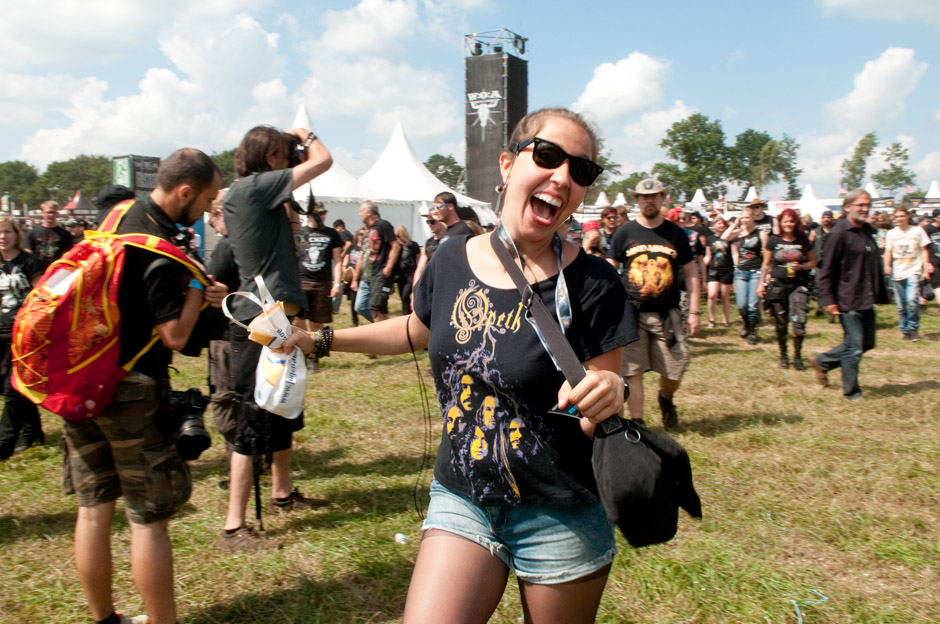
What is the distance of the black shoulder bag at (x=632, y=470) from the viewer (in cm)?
157

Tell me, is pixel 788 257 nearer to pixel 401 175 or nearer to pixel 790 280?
pixel 790 280

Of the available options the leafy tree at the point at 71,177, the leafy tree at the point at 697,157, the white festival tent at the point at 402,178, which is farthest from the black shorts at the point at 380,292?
the leafy tree at the point at 71,177

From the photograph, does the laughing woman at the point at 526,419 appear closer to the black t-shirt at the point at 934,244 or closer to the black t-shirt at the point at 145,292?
the black t-shirt at the point at 145,292

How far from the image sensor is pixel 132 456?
263cm

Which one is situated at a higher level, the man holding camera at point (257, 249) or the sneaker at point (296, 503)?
the man holding camera at point (257, 249)

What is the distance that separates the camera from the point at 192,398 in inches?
108

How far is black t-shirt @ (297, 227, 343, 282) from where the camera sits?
25.9ft

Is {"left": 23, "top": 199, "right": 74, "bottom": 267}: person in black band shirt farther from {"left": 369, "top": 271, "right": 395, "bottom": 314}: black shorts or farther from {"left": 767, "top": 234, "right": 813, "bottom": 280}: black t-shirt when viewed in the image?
{"left": 767, "top": 234, "right": 813, "bottom": 280}: black t-shirt

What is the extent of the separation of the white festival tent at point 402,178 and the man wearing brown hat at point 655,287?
19162mm

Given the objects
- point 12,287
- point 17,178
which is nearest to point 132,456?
point 12,287

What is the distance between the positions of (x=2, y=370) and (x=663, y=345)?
5.24 meters

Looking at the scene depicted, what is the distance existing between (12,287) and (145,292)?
149 inches

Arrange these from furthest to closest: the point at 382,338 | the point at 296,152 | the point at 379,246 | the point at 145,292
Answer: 1. the point at 379,246
2. the point at 296,152
3. the point at 145,292
4. the point at 382,338

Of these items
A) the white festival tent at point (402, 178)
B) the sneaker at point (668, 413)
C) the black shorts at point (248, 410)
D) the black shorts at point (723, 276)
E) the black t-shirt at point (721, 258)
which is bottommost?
the sneaker at point (668, 413)
